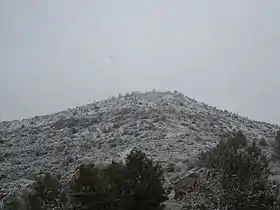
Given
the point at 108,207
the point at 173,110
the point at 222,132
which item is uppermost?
the point at 173,110

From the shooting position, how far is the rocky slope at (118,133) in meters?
31.5

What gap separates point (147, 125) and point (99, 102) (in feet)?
58.2

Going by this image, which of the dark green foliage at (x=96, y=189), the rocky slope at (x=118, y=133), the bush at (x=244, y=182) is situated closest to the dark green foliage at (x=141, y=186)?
the dark green foliage at (x=96, y=189)

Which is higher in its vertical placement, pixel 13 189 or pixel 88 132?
pixel 88 132

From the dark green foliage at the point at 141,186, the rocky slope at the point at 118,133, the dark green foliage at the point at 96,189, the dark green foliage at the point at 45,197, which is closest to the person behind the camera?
the dark green foliage at the point at 96,189

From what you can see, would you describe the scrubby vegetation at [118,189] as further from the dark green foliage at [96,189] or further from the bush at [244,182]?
the bush at [244,182]

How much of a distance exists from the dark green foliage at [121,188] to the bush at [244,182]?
1916 mm

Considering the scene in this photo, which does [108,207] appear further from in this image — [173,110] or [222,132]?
[173,110]

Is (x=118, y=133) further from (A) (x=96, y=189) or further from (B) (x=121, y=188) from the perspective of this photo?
(A) (x=96, y=189)

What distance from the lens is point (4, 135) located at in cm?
4719

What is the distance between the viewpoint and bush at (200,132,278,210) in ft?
41.8

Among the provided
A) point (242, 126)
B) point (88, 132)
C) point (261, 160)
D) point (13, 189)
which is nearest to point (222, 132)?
point (242, 126)

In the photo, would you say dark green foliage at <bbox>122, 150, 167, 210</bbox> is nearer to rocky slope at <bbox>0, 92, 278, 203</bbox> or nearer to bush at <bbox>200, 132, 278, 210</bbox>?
bush at <bbox>200, 132, 278, 210</bbox>

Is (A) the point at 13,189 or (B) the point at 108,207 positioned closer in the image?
(B) the point at 108,207
